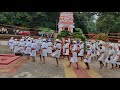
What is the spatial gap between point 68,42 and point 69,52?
58 centimetres

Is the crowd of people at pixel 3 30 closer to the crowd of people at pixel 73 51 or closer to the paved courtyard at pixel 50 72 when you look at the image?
the crowd of people at pixel 73 51

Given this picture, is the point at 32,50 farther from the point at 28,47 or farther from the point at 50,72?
the point at 50,72

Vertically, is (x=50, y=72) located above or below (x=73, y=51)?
below

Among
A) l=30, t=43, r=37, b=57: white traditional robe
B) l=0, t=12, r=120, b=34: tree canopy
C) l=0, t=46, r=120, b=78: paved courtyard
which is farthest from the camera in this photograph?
l=0, t=12, r=120, b=34: tree canopy

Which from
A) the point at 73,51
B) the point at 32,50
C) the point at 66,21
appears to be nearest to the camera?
the point at 73,51

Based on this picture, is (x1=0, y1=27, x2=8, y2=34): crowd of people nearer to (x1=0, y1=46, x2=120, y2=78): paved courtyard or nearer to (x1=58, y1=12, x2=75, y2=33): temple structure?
(x1=58, y1=12, x2=75, y2=33): temple structure

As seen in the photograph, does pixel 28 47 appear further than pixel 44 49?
Yes

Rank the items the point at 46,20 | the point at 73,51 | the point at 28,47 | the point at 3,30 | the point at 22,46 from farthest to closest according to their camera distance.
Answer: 1. the point at 46,20
2. the point at 3,30
3. the point at 22,46
4. the point at 28,47
5. the point at 73,51

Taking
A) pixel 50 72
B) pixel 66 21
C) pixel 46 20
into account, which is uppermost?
pixel 46 20

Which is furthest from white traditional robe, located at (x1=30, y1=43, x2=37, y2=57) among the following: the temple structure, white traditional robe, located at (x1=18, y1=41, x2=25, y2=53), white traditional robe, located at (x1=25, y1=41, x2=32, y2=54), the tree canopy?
the tree canopy

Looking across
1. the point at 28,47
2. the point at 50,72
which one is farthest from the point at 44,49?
the point at 50,72

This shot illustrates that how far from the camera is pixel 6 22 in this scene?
25.6m

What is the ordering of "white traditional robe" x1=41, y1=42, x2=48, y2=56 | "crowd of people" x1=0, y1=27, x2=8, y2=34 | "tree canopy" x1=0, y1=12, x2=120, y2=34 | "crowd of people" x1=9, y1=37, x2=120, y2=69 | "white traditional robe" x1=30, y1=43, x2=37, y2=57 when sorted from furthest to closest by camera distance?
"tree canopy" x1=0, y1=12, x2=120, y2=34 < "crowd of people" x1=0, y1=27, x2=8, y2=34 < "white traditional robe" x1=30, y1=43, x2=37, y2=57 < "white traditional robe" x1=41, y1=42, x2=48, y2=56 < "crowd of people" x1=9, y1=37, x2=120, y2=69
